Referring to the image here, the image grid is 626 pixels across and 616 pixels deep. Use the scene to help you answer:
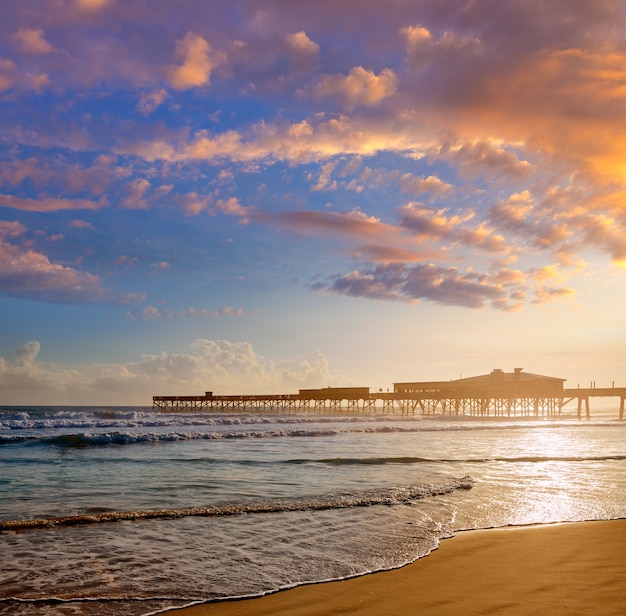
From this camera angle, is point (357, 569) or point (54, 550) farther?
point (54, 550)

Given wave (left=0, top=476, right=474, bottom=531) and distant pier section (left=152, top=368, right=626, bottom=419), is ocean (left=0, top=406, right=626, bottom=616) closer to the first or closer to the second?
wave (left=0, top=476, right=474, bottom=531)

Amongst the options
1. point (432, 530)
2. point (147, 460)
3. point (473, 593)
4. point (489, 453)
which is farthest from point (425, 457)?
point (473, 593)

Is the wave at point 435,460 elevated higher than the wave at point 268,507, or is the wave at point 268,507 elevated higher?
the wave at point 268,507

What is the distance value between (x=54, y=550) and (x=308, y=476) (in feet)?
23.5

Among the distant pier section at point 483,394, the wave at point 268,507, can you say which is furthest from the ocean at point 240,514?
the distant pier section at point 483,394

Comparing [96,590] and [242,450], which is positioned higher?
[96,590]

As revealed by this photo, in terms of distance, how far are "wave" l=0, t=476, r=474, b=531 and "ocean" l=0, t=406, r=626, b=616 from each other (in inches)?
1.3

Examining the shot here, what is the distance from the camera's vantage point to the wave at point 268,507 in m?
8.04

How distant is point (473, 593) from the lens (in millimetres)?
5012

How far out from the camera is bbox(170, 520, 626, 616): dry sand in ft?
15.1

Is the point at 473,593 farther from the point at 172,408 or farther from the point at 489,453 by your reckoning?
the point at 172,408

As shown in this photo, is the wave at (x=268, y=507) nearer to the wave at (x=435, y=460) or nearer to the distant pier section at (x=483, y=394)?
the wave at (x=435, y=460)

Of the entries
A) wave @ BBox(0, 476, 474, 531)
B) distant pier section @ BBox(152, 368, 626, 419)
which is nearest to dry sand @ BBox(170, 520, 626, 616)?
wave @ BBox(0, 476, 474, 531)

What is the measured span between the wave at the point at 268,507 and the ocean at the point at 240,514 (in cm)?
3
